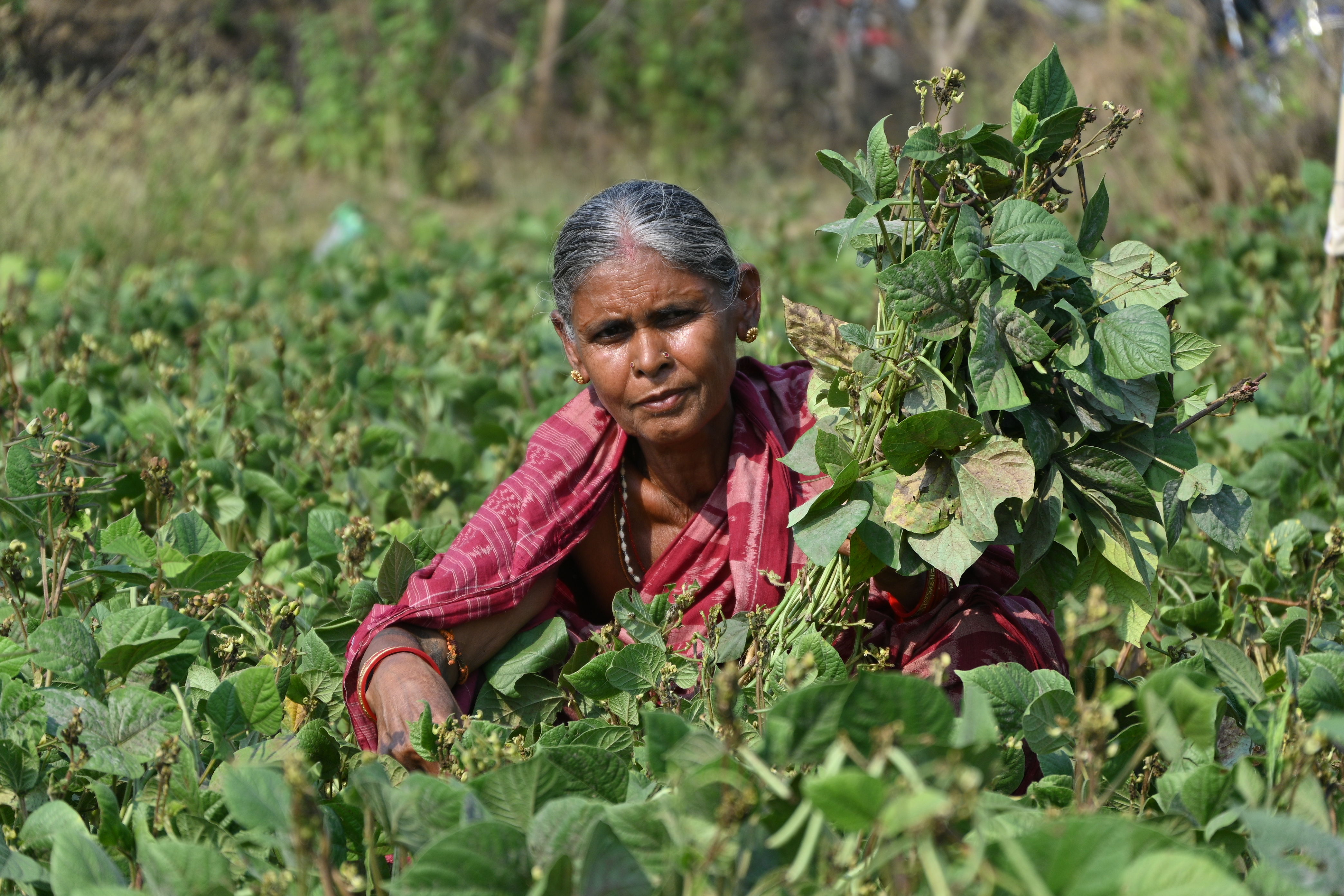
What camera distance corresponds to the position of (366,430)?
8.87 ft

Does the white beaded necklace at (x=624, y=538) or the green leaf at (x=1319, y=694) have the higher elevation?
the green leaf at (x=1319, y=694)

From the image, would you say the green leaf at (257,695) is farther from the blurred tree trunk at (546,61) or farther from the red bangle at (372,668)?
the blurred tree trunk at (546,61)

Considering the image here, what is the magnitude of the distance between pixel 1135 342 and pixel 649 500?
3.06 feet

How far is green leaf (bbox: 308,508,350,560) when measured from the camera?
215cm

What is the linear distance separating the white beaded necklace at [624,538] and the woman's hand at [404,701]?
0.44 m

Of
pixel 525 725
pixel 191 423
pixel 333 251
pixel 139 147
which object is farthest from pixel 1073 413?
pixel 139 147

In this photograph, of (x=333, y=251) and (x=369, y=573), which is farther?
(x=333, y=251)

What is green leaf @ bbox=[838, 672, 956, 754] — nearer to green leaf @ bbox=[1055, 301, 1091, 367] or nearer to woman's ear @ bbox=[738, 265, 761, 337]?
green leaf @ bbox=[1055, 301, 1091, 367]

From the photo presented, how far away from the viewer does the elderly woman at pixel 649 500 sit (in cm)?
191

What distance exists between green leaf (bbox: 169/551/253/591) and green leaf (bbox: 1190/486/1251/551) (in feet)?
4.17

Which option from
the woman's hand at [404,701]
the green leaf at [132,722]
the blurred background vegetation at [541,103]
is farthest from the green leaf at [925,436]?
the blurred background vegetation at [541,103]

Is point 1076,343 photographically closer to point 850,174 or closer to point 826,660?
point 850,174

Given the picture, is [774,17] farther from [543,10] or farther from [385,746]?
[385,746]

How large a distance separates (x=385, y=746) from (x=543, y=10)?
1320cm
